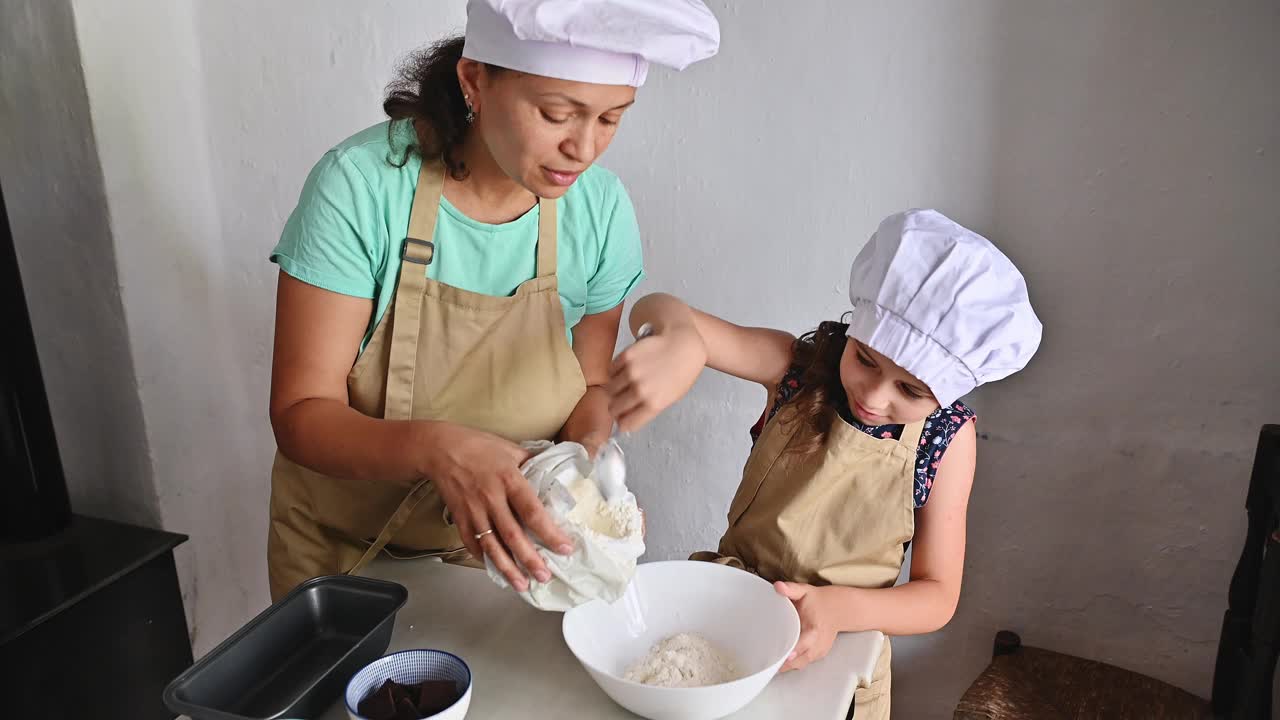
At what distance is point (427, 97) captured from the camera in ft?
4.49

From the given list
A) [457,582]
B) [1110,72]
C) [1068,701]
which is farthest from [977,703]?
[1110,72]

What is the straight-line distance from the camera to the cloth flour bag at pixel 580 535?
1020 millimetres

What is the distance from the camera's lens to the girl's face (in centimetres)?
134

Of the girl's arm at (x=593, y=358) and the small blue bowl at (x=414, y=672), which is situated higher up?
the girl's arm at (x=593, y=358)

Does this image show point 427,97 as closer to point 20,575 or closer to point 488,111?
point 488,111

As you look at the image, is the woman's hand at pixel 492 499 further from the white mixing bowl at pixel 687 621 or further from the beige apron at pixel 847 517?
the beige apron at pixel 847 517

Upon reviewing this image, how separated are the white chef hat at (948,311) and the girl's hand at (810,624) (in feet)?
1.20

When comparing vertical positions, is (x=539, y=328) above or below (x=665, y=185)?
below

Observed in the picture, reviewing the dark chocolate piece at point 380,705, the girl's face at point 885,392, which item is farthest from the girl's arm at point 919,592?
the dark chocolate piece at point 380,705

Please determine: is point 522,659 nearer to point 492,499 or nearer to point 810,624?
point 492,499

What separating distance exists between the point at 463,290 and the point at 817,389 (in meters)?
0.63

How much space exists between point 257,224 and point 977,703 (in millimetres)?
2078

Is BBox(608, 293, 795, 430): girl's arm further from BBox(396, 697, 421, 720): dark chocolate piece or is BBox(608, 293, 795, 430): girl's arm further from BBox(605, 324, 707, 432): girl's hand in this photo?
BBox(396, 697, 421, 720): dark chocolate piece

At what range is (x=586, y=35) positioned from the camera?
1091mm
